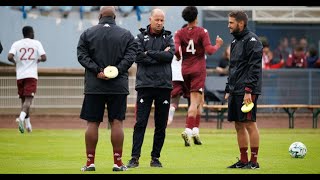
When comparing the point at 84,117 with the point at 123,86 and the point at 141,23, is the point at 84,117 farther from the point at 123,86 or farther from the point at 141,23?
the point at 141,23

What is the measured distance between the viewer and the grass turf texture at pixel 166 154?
1515cm

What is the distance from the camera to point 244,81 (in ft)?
50.5

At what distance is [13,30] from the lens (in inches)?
1277

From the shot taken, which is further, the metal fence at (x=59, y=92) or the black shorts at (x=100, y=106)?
the metal fence at (x=59, y=92)

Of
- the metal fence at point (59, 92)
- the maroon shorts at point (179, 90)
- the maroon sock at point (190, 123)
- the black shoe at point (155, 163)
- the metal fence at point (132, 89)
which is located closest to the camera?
the black shoe at point (155, 163)

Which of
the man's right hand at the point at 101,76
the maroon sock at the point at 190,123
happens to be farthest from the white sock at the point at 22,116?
the man's right hand at the point at 101,76

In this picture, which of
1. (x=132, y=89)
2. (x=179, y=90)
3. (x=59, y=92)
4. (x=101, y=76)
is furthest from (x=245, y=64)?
(x=59, y=92)

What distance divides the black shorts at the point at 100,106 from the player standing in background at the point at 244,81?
5.79 ft

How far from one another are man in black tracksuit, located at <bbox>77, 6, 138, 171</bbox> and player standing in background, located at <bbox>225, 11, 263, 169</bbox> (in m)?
1.70

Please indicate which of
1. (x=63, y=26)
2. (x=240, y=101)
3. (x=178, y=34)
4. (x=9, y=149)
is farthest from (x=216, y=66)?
(x=240, y=101)

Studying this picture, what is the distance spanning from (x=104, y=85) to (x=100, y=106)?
30 cm

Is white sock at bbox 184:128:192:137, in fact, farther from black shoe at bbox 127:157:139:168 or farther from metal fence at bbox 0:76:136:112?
metal fence at bbox 0:76:136:112

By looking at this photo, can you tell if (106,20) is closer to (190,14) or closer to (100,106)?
(100,106)

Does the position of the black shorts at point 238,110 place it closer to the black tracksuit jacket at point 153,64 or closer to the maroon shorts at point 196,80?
the black tracksuit jacket at point 153,64
